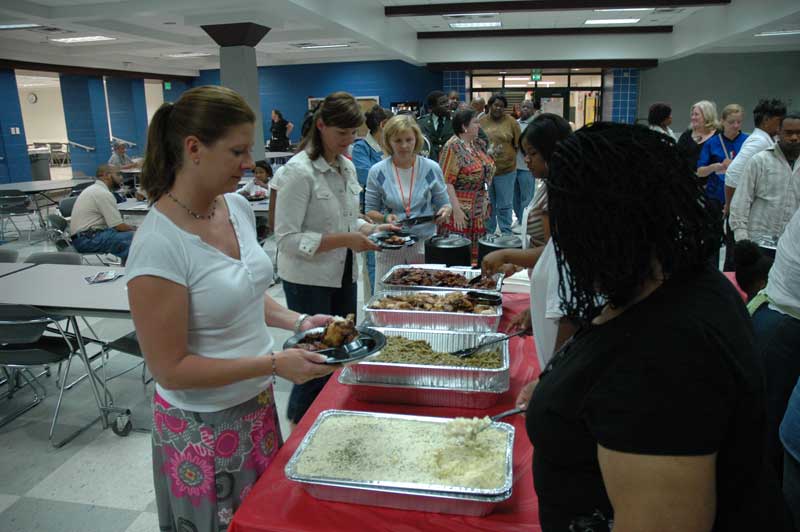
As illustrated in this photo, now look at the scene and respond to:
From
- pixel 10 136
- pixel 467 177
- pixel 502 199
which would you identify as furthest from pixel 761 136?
pixel 10 136

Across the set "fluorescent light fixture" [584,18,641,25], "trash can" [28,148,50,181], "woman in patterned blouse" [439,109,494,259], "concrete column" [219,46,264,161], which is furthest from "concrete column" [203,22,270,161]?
"trash can" [28,148,50,181]

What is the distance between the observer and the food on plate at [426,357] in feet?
5.17

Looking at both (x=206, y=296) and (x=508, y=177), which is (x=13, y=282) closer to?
(x=206, y=296)

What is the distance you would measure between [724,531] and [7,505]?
A: 268 centimetres

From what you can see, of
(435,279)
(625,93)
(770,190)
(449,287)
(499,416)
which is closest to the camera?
(499,416)

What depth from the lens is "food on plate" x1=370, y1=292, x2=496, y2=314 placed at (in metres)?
2.08

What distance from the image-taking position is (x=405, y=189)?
331 cm

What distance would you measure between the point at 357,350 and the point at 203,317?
14.4 inches

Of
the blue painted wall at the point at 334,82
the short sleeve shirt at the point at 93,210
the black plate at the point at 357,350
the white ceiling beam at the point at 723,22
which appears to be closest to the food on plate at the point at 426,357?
the black plate at the point at 357,350

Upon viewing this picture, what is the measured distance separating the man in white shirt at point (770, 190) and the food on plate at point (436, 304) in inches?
86.0

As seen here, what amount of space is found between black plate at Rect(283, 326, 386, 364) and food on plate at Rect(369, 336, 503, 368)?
4.6 inches

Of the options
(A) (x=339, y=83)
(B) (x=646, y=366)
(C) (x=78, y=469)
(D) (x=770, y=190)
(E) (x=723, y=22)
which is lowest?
(C) (x=78, y=469)

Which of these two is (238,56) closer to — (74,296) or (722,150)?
(74,296)

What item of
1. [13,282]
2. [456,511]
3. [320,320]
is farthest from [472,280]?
[13,282]
